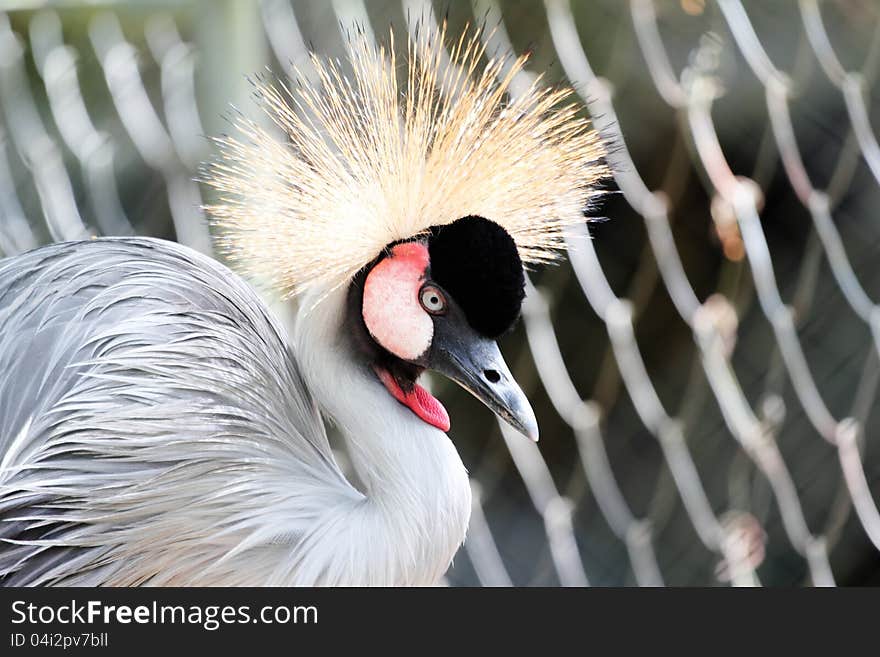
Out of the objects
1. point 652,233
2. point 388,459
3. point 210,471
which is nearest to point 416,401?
point 388,459

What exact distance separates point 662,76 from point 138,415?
24.6 inches

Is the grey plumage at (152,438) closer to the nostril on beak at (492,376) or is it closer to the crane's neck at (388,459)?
the crane's neck at (388,459)

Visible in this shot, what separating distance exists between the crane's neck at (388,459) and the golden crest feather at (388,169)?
0.05 metres

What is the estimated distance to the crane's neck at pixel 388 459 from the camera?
0.90 meters

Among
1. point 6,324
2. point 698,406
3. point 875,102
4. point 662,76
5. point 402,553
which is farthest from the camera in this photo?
point 698,406

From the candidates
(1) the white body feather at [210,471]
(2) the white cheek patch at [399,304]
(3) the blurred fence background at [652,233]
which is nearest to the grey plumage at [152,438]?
(1) the white body feather at [210,471]

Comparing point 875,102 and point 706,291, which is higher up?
point 875,102

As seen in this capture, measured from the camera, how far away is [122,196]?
1.54 meters

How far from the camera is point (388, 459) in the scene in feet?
3.01

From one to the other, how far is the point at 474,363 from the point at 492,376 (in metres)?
0.02

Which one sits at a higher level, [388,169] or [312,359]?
[388,169]

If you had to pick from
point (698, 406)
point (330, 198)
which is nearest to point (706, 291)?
point (698, 406)

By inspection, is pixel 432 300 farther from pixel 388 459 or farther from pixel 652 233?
pixel 652 233

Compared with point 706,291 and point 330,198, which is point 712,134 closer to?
point 706,291
